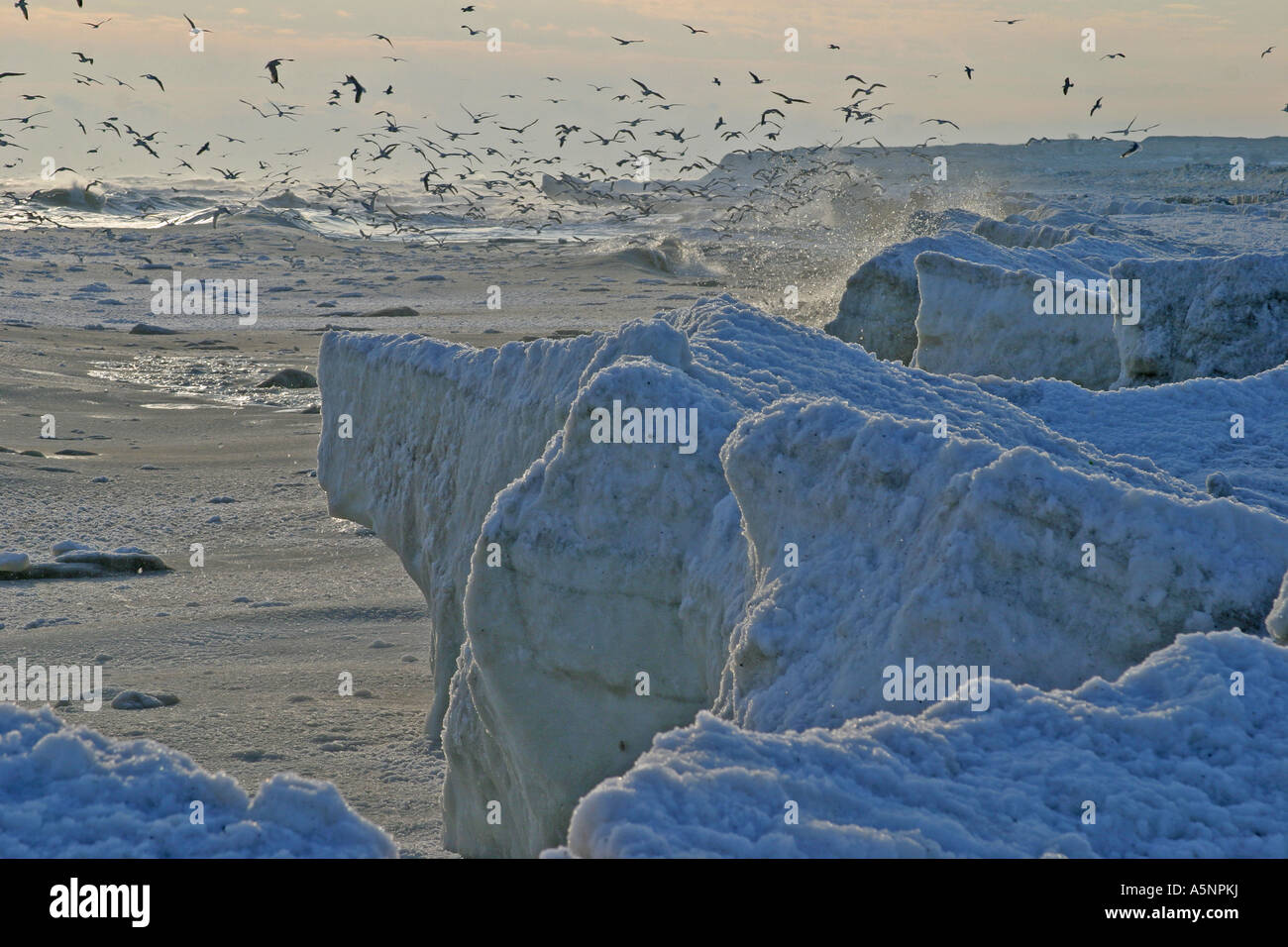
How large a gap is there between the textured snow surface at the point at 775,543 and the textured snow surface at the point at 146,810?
1.14 metres

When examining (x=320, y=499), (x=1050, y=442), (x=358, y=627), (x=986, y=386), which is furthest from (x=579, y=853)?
(x=320, y=499)

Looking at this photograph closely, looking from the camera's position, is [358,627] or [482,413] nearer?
[482,413]

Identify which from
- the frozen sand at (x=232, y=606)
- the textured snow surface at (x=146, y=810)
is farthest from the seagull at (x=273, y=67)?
the textured snow surface at (x=146, y=810)

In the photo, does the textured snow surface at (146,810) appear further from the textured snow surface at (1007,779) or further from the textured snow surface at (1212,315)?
the textured snow surface at (1212,315)

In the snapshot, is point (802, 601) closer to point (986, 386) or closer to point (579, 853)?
point (579, 853)

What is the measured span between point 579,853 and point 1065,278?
685 centimetres

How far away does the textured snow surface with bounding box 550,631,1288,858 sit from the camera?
1882mm

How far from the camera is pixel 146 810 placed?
2.21m

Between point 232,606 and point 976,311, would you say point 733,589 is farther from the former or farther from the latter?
point 232,606

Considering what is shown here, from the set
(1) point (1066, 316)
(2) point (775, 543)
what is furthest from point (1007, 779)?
(1) point (1066, 316)

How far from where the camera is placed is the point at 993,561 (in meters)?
2.90

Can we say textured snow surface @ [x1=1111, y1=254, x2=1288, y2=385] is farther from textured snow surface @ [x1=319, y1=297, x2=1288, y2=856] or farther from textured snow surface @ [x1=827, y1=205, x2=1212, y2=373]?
textured snow surface @ [x1=319, y1=297, x2=1288, y2=856]

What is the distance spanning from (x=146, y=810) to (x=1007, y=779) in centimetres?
149

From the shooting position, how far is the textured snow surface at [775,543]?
9.44ft
